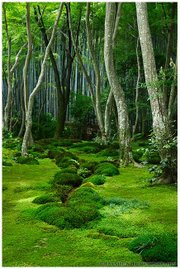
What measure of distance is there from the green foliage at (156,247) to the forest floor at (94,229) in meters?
0.08

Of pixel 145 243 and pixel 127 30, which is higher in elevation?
pixel 127 30

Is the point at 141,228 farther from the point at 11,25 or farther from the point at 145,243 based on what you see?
the point at 11,25

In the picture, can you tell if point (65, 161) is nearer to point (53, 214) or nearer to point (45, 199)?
point (45, 199)

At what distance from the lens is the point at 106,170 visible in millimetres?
9234

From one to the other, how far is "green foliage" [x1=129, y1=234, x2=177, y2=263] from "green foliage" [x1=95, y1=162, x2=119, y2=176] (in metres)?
4.39

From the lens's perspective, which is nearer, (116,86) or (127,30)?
(116,86)

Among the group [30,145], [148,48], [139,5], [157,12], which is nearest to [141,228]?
[148,48]

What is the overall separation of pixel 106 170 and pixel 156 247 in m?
4.97

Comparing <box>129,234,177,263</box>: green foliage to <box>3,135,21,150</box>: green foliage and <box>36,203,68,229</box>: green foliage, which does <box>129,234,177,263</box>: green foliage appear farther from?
<box>3,135,21,150</box>: green foliage

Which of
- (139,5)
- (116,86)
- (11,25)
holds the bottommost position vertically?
(116,86)

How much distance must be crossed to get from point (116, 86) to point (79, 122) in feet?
38.9

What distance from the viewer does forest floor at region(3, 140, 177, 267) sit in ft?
14.0

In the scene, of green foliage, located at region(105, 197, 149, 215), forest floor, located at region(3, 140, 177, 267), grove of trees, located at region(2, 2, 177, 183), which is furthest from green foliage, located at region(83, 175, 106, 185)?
green foliage, located at region(105, 197, 149, 215)

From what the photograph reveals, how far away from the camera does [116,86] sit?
10.2 meters
